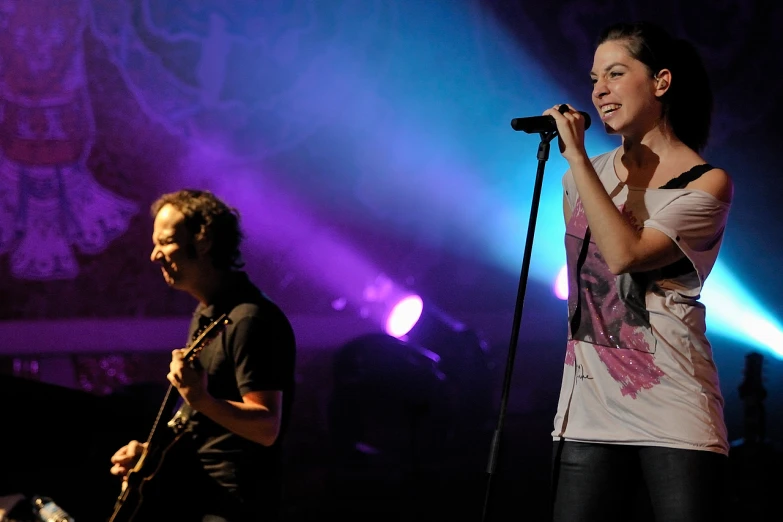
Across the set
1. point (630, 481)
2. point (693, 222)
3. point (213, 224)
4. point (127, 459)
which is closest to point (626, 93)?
point (693, 222)

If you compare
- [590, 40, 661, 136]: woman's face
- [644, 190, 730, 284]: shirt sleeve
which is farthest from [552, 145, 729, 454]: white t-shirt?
[590, 40, 661, 136]: woman's face

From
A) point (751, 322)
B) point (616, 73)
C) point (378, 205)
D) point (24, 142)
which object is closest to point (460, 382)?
point (378, 205)

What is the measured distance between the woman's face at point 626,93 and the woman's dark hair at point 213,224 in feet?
3.82

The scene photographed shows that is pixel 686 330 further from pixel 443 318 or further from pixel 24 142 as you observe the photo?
pixel 24 142

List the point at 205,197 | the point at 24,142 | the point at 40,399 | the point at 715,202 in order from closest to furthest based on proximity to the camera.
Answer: the point at 715,202
the point at 205,197
the point at 40,399
the point at 24,142

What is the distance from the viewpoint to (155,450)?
7.24ft

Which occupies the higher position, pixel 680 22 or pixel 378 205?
pixel 680 22

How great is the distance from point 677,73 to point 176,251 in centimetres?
141

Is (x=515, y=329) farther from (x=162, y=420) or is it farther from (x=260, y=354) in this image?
(x=162, y=420)

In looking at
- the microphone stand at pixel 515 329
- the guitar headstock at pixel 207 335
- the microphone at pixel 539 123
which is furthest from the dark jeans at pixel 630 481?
the guitar headstock at pixel 207 335

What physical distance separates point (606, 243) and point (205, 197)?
133cm

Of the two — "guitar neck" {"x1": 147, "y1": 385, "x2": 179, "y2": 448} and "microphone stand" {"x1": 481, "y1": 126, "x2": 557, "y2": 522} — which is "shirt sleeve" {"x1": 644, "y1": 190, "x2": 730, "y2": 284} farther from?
"guitar neck" {"x1": 147, "y1": 385, "x2": 179, "y2": 448}

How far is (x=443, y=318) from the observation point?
4297 mm

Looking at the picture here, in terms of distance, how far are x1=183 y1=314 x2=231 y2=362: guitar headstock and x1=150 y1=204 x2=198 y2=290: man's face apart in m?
0.20
